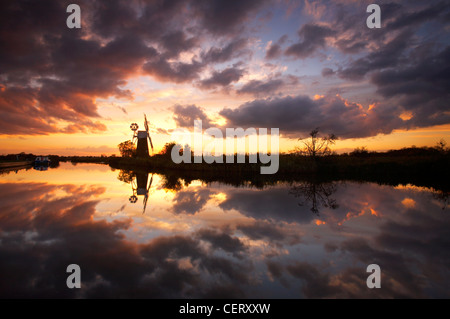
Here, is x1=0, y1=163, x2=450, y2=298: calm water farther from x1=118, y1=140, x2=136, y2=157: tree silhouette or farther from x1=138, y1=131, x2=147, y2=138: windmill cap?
x1=118, y1=140, x2=136, y2=157: tree silhouette

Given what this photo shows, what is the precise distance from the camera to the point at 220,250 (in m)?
5.29

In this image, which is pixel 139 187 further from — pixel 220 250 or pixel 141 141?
pixel 141 141

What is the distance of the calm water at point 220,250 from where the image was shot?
3725mm

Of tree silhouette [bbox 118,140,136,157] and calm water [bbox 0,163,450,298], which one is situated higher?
tree silhouette [bbox 118,140,136,157]

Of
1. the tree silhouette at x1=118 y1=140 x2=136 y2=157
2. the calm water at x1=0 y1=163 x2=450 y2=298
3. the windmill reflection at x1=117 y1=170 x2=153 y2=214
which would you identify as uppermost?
the tree silhouette at x1=118 y1=140 x2=136 y2=157

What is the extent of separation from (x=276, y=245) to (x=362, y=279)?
1986mm

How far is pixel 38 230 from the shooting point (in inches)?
257

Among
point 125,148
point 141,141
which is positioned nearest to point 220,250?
point 141,141

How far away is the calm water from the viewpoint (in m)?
3.72

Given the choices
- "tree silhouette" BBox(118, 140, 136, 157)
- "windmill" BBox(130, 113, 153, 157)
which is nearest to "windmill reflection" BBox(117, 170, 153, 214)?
"windmill" BBox(130, 113, 153, 157)

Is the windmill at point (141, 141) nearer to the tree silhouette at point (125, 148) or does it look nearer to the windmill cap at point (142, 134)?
the windmill cap at point (142, 134)

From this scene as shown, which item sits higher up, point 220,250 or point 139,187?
point 139,187
